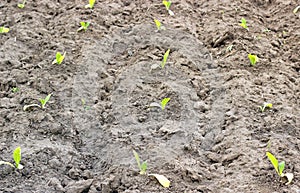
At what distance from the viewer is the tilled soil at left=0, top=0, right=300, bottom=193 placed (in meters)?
2.48

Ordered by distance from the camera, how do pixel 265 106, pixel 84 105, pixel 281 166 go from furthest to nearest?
pixel 84 105 → pixel 265 106 → pixel 281 166

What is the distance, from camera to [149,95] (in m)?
3.06

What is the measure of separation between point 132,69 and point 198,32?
31.0 inches

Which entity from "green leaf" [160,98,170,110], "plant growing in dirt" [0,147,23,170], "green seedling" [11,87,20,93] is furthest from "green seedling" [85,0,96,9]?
"plant growing in dirt" [0,147,23,170]

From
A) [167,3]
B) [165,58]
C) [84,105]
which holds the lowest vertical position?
[84,105]

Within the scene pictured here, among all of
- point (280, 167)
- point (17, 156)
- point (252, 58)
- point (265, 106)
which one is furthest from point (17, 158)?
point (252, 58)

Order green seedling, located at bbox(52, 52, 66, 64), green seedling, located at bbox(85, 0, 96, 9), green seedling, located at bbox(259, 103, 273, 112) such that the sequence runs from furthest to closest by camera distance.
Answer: green seedling, located at bbox(85, 0, 96, 9) → green seedling, located at bbox(52, 52, 66, 64) → green seedling, located at bbox(259, 103, 273, 112)

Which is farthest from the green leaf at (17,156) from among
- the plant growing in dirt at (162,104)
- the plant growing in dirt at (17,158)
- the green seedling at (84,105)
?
the plant growing in dirt at (162,104)

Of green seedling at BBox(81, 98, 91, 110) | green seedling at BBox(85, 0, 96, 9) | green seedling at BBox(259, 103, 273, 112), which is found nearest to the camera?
green seedling at BBox(259, 103, 273, 112)

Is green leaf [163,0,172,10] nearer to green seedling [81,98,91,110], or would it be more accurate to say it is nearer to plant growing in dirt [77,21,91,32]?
plant growing in dirt [77,21,91,32]

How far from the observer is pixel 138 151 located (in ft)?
8.61

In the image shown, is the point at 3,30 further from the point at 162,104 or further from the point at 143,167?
the point at 143,167

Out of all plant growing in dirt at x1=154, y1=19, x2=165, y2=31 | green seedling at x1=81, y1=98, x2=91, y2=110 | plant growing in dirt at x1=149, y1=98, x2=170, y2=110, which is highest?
plant growing in dirt at x1=154, y1=19, x2=165, y2=31

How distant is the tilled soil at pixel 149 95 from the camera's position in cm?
248
